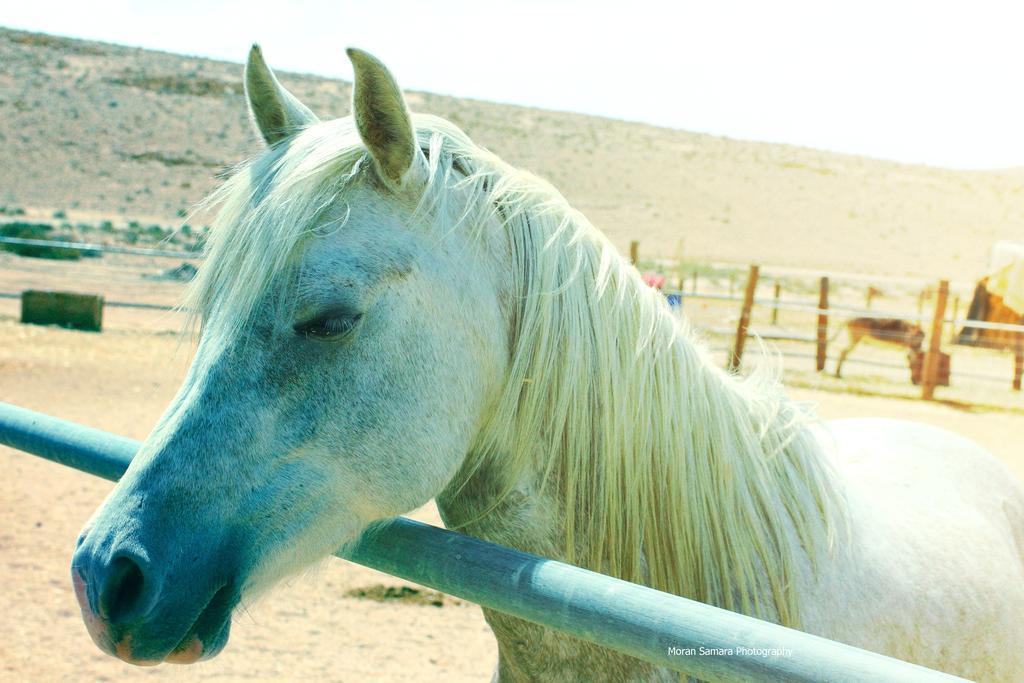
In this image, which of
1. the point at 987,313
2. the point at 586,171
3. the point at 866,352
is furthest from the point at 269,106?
the point at 586,171

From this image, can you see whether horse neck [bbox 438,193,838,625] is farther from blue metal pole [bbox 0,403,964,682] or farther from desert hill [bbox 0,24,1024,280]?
desert hill [bbox 0,24,1024,280]

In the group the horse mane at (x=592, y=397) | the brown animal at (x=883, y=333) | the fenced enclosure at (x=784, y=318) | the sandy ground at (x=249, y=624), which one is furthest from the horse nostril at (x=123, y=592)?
the brown animal at (x=883, y=333)

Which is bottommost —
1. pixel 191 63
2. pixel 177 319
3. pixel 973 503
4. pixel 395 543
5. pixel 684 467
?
pixel 177 319

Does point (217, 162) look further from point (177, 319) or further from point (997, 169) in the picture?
point (997, 169)

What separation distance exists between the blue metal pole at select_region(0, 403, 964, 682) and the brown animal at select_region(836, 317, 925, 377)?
13.6 m

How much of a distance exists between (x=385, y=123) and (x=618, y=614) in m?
0.89

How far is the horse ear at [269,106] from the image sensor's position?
65.5 inches

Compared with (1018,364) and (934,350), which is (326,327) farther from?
(1018,364)

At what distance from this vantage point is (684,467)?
65.1 inches

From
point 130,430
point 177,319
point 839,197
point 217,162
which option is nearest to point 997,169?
point 839,197

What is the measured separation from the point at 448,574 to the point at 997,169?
72191 millimetres

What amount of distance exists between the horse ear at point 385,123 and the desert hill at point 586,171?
3095 cm

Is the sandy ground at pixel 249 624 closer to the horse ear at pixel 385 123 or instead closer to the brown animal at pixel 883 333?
the horse ear at pixel 385 123

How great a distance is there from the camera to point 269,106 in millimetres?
1702
